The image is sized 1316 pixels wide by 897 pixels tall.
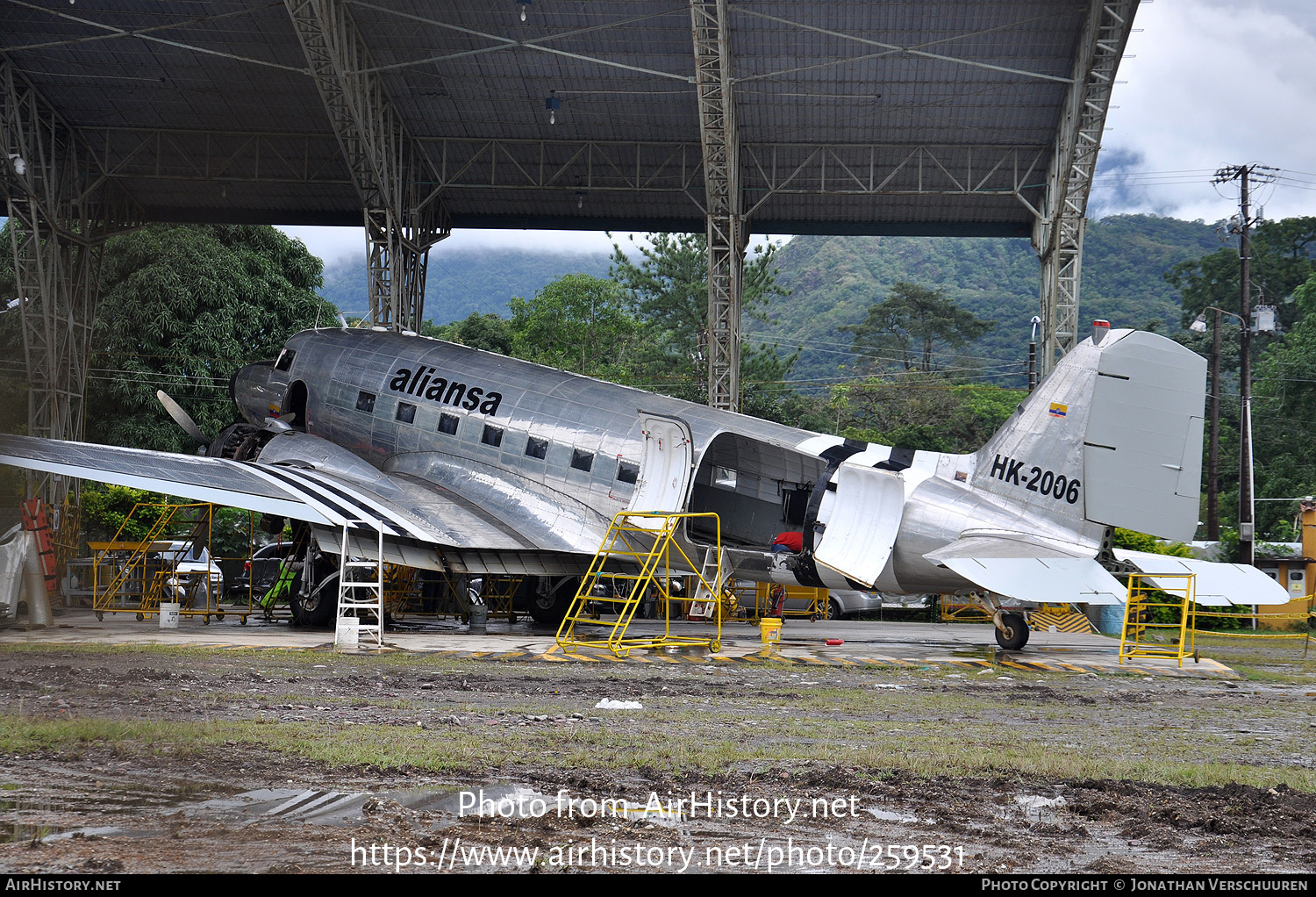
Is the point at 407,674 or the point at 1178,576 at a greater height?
the point at 1178,576

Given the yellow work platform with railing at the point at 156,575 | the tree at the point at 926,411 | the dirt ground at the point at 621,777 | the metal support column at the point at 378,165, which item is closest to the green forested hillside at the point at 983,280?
the tree at the point at 926,411

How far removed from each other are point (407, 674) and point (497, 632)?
7.34 m

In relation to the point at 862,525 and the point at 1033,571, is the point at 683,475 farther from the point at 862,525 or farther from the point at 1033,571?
the point at 1033,571

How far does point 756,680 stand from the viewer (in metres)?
13.0

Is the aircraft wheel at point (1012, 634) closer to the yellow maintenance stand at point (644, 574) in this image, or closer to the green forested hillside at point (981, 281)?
the yellow maintenance stand at point (644, 574)

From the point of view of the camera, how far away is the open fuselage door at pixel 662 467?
18234 mm

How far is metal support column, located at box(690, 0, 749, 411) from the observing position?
979 inches

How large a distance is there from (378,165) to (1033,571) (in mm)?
21485

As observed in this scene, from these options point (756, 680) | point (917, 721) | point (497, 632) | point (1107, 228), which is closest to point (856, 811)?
point (917, 721)

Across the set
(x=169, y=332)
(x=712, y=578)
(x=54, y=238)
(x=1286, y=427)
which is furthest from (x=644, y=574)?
(x=1286, y=427)

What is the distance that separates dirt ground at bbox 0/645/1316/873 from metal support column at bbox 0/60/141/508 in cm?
2319

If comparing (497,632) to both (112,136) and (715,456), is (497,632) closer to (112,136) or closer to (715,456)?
(715,456)

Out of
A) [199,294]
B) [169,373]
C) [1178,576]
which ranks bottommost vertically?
[1178,576]

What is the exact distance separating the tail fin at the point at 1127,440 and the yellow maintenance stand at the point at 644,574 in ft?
18.1
